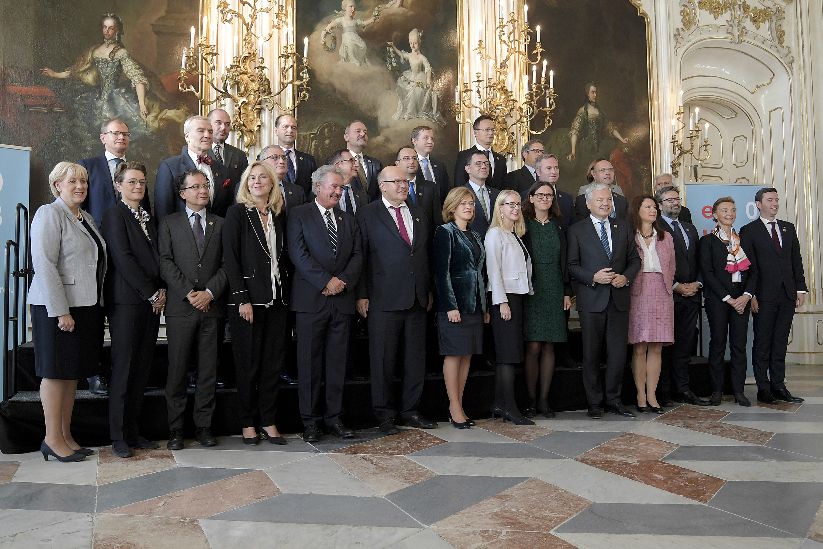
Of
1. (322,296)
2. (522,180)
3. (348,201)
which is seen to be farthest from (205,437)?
(522,180)

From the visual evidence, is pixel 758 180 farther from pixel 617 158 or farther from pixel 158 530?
pixel 158 530

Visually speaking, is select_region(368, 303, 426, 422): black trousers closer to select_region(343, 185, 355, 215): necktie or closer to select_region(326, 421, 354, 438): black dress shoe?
select_region(326, 421, 354, 438): black dress shoe

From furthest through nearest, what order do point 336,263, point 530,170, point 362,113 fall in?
point 362,113
point 530,170
point 336,263

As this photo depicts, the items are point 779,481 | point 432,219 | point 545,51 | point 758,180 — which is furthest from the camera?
point 758,180

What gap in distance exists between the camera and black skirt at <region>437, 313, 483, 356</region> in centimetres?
447

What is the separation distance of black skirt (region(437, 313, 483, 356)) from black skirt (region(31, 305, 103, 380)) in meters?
2.10

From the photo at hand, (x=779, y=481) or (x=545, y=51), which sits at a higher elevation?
(x=545, y=51)

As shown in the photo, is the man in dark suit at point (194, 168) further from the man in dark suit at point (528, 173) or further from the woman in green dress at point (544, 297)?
the man in dark suit at point (528, 173)

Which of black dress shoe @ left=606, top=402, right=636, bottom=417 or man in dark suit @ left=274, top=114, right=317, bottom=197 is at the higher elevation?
man in dark suit @ left=274, top=114, right=317, bottom=197

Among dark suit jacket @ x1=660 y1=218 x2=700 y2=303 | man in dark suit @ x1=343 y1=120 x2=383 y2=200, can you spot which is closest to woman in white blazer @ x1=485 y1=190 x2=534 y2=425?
man in dark suit @ x1=343 y1=120 x2=383 y2=200

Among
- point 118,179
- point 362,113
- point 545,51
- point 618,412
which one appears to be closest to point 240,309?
point 118,179

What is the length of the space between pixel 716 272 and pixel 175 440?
4.16m

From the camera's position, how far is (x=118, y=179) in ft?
13.0

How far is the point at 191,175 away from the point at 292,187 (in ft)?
3.11
